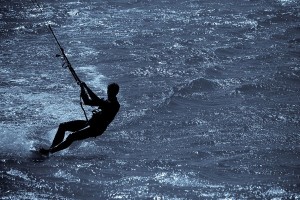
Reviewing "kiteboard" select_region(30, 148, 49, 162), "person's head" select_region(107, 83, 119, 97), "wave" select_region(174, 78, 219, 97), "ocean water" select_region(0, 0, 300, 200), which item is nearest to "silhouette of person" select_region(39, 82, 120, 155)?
"person's head" select_region(107, 83, 119, 97)

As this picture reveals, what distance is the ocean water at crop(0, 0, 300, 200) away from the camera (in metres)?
11.6

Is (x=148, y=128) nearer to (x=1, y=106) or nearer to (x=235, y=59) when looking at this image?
(x=1, y=106)

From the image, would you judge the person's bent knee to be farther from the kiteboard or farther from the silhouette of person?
the kiteboard

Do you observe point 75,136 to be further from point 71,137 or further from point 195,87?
point 195,87

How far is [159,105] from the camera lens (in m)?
16.3

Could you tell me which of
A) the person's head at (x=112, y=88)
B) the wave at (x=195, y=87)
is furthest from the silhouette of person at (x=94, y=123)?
the wave at (x=195, y=87)

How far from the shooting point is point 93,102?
9.13m

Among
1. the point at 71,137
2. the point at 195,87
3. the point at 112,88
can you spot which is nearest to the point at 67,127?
the point at 71,137

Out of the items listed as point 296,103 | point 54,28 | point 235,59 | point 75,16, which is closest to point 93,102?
point 296,103

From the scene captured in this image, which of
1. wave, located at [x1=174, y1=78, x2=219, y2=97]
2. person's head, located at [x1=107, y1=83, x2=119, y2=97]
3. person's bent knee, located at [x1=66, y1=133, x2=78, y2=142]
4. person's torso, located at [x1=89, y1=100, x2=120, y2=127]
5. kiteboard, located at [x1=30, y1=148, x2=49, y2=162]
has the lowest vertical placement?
kiteboard, located at [x1=30, y1=148, x2=49, y2=162]

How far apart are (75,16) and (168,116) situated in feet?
53.6

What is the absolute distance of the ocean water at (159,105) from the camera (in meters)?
11.6

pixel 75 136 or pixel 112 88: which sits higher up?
pixel 112 88

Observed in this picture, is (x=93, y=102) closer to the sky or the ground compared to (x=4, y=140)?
closer to the sky
